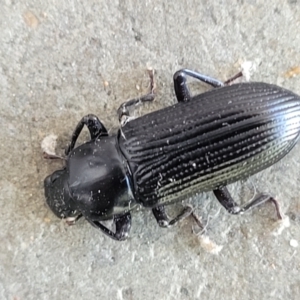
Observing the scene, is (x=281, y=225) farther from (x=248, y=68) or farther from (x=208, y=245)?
(x=248, y=68)

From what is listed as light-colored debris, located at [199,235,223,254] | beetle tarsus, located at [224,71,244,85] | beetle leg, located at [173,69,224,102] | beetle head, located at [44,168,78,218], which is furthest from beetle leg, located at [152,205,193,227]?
beetle tarsus, located at [224,71,244,85]

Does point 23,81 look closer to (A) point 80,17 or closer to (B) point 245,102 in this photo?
(A) point 80,17

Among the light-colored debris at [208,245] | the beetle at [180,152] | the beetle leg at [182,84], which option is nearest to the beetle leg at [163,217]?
the beetle at [180,152]

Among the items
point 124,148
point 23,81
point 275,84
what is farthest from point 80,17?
point 275,84

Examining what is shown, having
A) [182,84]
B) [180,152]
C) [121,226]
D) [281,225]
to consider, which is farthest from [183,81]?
[281,225]

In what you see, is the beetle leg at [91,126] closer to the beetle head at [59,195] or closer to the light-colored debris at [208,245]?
the beetle head at [59,195]

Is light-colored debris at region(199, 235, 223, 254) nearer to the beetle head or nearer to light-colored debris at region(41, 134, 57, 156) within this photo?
the beetle head

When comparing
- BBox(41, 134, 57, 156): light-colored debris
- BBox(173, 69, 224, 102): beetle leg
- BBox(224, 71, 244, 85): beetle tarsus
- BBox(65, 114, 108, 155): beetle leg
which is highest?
BBox(173, 69, 224, 102): beetle leg
